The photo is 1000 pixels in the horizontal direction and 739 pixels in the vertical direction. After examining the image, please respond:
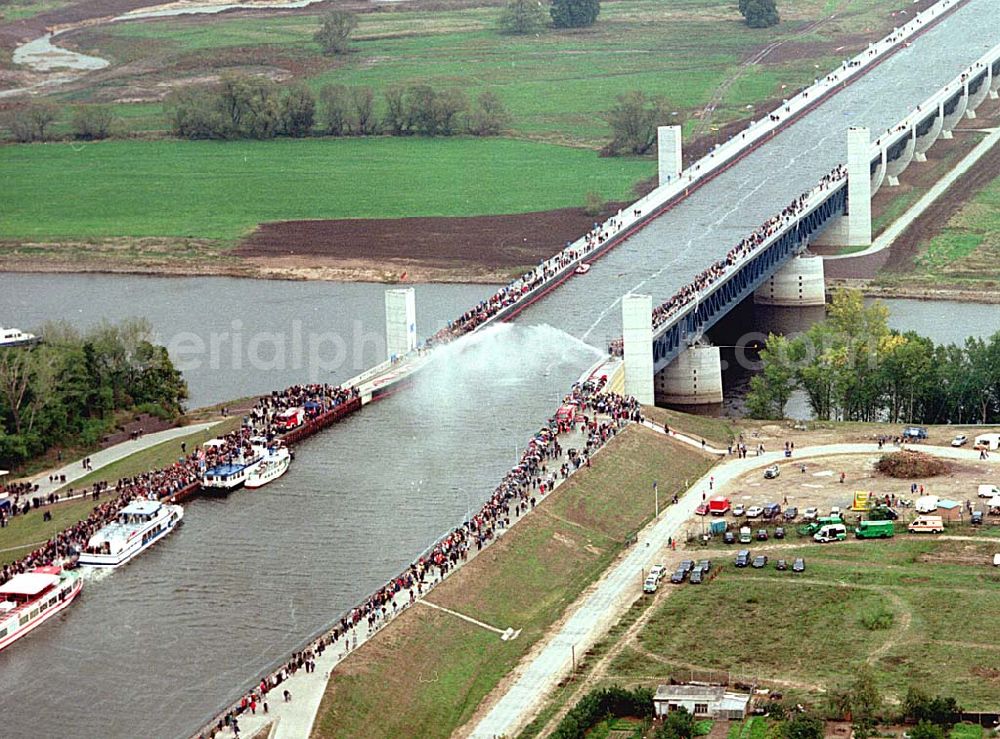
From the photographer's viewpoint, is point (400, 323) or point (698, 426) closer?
point (698, 426)

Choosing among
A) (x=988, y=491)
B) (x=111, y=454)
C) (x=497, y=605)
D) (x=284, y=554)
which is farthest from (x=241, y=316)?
(x=497, y=605)

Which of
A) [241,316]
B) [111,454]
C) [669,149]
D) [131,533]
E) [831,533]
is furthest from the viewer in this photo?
[669,149]

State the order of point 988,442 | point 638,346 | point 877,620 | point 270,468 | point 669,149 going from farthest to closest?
point 669,149 → point 638,346 → point 988,442 → point 270,468 → point 877,620

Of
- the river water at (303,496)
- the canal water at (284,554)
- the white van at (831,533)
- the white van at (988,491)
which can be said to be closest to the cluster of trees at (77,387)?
the river water at (303,496)

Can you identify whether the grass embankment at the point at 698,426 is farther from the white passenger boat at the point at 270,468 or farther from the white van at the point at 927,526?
the white passenger boat at the point at 270,468

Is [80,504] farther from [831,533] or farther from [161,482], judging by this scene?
[831,533]
